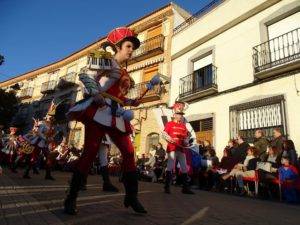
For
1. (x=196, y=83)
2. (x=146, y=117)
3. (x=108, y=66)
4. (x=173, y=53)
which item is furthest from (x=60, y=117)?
(x=108, y=66)

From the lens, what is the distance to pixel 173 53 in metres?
17.9

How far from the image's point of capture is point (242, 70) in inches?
497

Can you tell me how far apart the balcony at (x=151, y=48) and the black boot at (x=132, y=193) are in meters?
15.9

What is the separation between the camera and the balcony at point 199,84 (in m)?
13.9

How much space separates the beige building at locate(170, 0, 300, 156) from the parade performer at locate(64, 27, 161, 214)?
8.10m

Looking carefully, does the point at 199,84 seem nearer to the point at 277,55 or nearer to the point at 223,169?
the point at 277,55

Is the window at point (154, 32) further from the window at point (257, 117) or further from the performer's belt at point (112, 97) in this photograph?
the performer's belt at point (112, 97)

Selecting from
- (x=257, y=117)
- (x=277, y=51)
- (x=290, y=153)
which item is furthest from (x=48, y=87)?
(x=290, y=153)

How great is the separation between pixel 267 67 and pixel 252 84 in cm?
93

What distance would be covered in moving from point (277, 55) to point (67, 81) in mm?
21544

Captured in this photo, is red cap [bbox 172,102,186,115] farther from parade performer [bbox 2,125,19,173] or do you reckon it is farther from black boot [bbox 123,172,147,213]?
parade performer [bbox 2,125,19,173]

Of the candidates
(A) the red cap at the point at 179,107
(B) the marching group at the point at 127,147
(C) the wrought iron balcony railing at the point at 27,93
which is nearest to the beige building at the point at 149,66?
(B) the marching group at the point at 127,147

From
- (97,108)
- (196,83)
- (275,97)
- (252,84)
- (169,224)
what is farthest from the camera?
(196,83)

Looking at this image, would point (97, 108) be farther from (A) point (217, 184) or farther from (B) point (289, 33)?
(B) point (289, 33)
